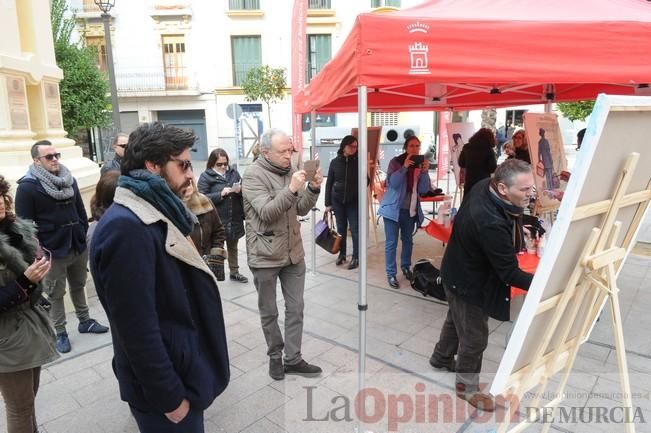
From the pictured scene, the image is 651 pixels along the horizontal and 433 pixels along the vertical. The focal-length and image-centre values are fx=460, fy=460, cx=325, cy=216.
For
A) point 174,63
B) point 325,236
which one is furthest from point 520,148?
point 174,63

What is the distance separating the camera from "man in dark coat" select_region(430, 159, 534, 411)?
8.14ft

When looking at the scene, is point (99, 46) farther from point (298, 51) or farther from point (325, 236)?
point (325, 236)

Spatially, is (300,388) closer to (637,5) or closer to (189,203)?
(189,203)

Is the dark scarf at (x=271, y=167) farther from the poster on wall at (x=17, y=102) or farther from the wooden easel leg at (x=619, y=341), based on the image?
the poster on wall at (x=17, y=102)

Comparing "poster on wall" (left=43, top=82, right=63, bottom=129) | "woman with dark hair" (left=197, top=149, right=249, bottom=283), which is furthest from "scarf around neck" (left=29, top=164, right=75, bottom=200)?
"poster on wall" (left=43, top=82, right=63, bottom=129)

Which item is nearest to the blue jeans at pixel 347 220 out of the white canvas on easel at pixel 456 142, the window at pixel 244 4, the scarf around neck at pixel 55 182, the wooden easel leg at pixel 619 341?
the white canvas on easel at pixel 456 142

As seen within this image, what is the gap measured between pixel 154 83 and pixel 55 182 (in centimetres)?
2388

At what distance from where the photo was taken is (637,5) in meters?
3.79

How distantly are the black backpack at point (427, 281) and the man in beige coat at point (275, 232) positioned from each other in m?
1.90

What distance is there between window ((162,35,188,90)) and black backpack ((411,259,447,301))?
23311 millimetres

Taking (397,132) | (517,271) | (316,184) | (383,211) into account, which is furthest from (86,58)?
(517,271)

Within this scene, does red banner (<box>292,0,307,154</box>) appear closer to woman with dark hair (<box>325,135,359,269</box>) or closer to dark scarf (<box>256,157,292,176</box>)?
woman with dark hair (<box>325,135,359,269</box>)

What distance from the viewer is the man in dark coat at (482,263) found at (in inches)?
97.7

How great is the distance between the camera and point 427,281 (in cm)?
472
